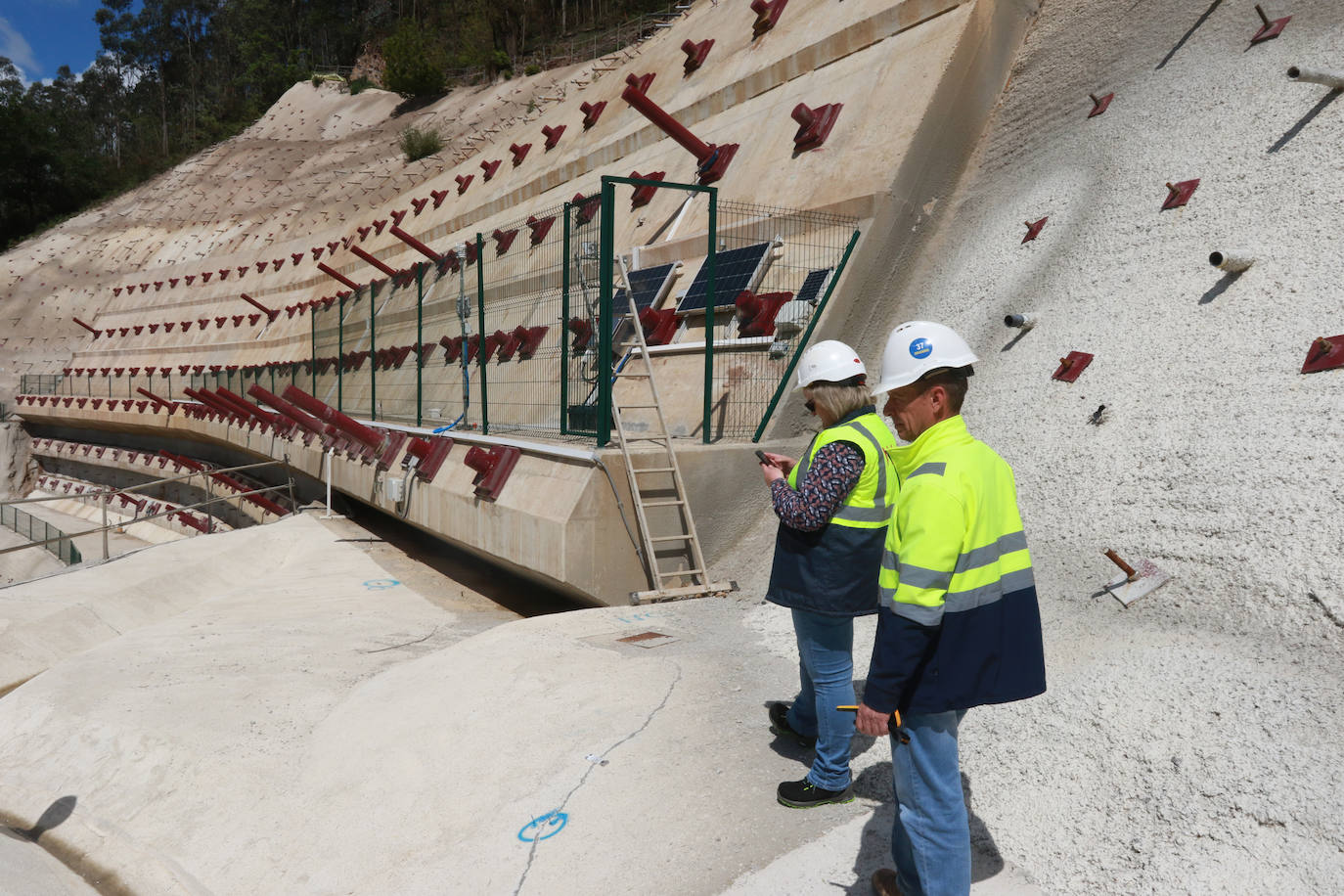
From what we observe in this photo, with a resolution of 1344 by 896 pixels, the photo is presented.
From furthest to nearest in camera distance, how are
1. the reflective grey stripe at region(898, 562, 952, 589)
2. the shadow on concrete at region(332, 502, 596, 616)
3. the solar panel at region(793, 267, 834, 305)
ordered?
the shadow on concrete at region(332, 502, 596, 616), the solar panel at region(793, 267, 834, 305), the reflective grey stripe at region(898, 562, 952, 589)

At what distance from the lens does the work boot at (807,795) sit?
3.62 metres

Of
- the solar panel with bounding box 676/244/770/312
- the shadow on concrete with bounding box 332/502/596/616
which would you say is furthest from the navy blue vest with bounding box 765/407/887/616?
the solar panel with bounding box 676/244/770/312

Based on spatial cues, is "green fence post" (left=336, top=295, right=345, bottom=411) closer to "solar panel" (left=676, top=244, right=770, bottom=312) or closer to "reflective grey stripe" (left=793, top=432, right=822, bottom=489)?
"solar panel" (left=676, top=244, right=770, bottom=312)

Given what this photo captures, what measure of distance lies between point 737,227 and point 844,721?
8.00 m

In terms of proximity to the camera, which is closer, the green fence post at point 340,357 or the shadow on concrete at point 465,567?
the shadow on concrete at point 465,567

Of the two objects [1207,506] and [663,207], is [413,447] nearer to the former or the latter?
[663,207]

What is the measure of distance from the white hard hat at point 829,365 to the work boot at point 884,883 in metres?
1.76

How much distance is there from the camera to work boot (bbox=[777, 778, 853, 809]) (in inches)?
143

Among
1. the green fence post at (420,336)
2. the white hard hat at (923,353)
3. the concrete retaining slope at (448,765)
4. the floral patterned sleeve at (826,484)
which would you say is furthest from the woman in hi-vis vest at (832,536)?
the green fence post at (420,336)

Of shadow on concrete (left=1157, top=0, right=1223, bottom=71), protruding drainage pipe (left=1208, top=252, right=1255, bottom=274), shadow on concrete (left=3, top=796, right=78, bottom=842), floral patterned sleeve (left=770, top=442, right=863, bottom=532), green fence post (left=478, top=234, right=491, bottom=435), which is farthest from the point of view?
green fence post (left=478, top=234, right=491, bottom=435)

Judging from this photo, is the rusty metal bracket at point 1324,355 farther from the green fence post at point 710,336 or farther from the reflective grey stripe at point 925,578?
the green fence post at point 710,336

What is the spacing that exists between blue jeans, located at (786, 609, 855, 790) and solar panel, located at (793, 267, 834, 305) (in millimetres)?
5531

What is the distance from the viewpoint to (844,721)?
3.58m

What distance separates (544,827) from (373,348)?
12840mm
